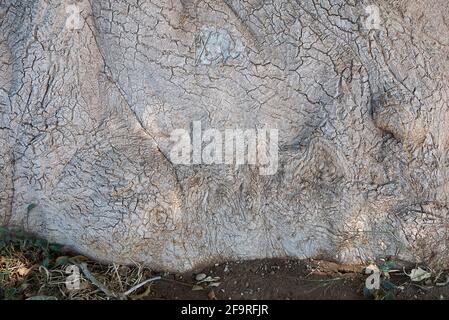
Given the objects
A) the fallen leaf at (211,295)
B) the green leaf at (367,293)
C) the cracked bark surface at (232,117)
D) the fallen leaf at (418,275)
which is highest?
the cracked bark surface at (232,117)

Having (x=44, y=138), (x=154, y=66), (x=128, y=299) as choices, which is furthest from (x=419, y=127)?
(x=44, y=138)

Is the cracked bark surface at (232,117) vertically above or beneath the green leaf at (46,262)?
above

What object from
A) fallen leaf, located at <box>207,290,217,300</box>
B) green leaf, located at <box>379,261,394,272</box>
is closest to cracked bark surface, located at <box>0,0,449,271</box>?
green leaf, located at <box>379,261,394,272</box>

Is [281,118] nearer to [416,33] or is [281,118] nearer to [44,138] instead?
[416,33]

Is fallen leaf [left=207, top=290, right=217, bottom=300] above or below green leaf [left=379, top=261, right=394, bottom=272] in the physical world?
below

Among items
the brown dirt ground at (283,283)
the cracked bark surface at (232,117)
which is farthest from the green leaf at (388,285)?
the cracked bark surface at (232,117)

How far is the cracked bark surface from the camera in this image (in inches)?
114

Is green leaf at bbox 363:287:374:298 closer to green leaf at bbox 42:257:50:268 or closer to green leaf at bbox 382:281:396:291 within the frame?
green leaf at bbox 382:281:396:291

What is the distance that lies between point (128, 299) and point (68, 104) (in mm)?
1075

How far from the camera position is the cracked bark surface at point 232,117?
9.48 feet

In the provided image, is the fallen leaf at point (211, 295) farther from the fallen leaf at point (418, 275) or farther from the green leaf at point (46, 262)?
the fallen leaf at point (418, 275)

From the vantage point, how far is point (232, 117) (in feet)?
9.88

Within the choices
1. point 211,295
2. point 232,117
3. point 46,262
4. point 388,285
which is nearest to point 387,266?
point 388,285

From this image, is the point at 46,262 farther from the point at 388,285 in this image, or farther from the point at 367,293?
the point at 388,285
